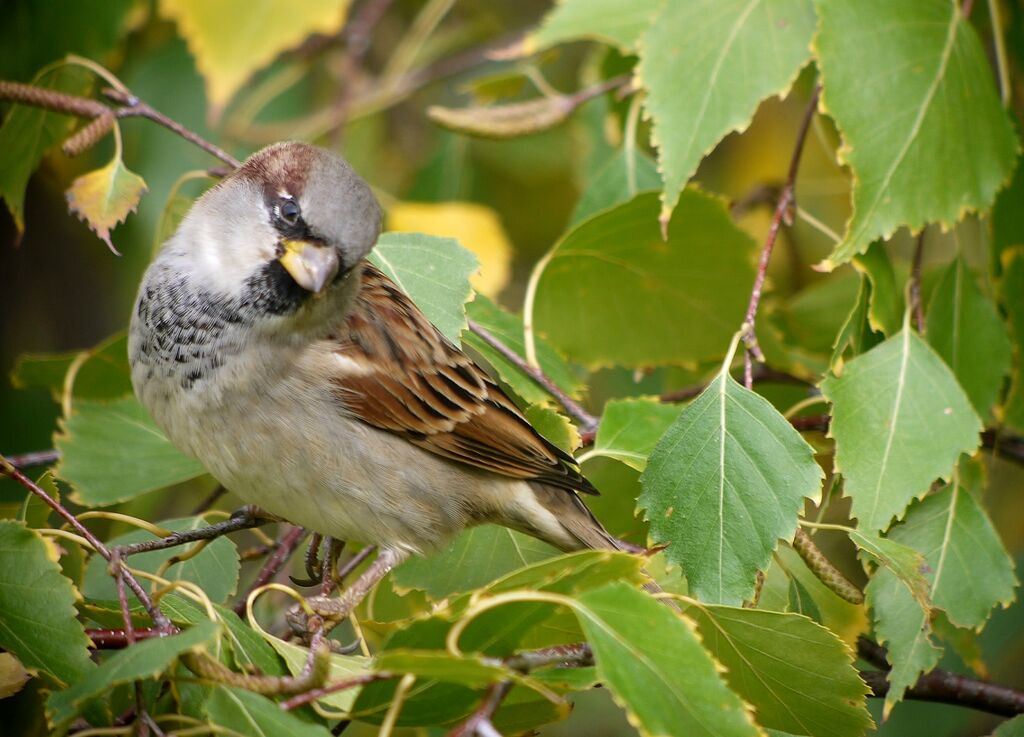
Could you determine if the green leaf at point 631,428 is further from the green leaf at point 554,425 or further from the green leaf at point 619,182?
the green leaf at point 619,182

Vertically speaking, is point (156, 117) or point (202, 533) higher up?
point (156, 117)

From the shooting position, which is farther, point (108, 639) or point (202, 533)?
point (202, 533)

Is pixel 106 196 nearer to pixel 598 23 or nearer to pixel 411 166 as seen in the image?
pixel 598 23

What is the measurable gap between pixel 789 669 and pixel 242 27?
1.43 meters

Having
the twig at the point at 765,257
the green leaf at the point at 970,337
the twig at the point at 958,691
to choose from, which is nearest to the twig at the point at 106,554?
the twig at the point at 765,257

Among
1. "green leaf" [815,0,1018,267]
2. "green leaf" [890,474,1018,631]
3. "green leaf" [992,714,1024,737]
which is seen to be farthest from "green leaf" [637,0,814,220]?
"green leaf" [992,714,1024,737]

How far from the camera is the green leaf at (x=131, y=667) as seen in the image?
100cm

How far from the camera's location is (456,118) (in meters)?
1.98

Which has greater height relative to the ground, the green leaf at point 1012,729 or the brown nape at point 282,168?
the brown nape at point 282,168

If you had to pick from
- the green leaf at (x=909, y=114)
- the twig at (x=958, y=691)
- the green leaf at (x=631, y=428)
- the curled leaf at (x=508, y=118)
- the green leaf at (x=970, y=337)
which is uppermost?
the green leaf at (x=909, y=114)

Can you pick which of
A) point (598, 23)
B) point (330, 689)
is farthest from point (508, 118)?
point (330, 689)

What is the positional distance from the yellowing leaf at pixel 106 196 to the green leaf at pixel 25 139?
0.62 ft

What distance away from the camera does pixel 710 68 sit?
64.1 inches

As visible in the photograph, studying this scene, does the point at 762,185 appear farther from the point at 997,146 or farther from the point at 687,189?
the point at 997,146
